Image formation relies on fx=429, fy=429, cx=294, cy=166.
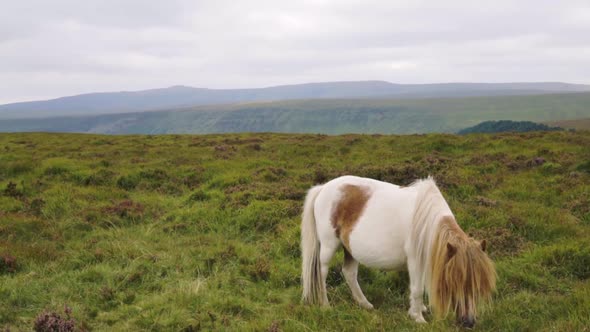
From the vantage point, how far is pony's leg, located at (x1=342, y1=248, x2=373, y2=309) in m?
6.29

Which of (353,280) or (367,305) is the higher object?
(353,280)

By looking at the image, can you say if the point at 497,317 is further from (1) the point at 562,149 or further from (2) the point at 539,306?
(1) the point at 562,149

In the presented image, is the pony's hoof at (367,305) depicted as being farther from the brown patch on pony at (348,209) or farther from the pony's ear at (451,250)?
the pony's ear at (451,250)

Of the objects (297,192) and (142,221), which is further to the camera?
(297,192)

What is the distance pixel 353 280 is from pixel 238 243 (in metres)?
3.21

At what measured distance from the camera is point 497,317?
550 cm

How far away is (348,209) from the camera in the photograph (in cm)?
625

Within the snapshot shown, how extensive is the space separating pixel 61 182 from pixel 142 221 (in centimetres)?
571

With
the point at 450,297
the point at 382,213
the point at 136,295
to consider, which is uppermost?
the point at 382,213

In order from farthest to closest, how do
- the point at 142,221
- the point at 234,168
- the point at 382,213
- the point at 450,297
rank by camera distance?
1. the point at 234,168
2. the point at 142,221
3. the point at 382,213
4. the point at 450,297

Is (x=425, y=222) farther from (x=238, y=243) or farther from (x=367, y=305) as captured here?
(x=238, y=243)

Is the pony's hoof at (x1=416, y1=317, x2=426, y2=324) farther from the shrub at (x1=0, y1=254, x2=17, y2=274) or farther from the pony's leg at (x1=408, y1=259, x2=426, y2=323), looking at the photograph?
the shrub at (x1=0, y1=254, x2=17, y2=274)

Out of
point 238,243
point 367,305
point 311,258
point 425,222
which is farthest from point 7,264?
point 425,222

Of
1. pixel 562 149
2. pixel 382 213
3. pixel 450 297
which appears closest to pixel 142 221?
pixel 382 213
